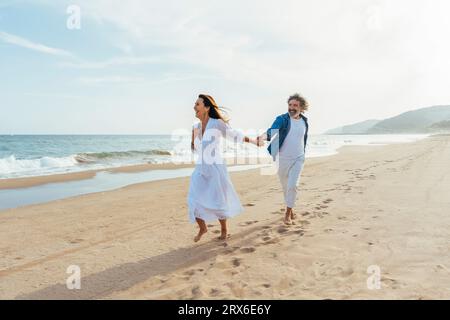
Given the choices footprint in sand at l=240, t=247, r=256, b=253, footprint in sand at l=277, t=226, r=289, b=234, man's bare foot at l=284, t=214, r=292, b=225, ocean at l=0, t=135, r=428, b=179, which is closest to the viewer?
footprint in sand at l=240, t=247, r=256, b=253

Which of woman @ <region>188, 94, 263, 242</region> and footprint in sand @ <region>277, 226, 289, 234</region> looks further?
footprint in sand @ <region>277, 226, 289, 234</region>

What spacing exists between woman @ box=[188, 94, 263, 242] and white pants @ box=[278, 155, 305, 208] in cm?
135

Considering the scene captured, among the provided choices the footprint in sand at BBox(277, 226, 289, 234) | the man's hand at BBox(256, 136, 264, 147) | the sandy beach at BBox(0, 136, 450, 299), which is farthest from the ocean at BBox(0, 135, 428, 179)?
the footprint in sand at BBox(277, 226, 289, 234)

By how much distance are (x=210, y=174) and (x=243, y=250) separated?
1.17 metres

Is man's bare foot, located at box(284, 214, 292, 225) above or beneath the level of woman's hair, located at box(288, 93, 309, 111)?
beneath

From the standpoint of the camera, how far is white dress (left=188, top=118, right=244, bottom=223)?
511cm

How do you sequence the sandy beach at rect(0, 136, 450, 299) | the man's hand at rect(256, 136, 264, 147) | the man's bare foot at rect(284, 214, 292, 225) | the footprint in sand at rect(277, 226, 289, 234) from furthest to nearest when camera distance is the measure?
the man's bare foot at rect(284, 214, 292, 225)
the man's hand at rect(256, 136, 264, 147)
the footprint in sand at rect(277, 226, 289, 234)
the sandy beach at rect(0, 136, 450, 299)

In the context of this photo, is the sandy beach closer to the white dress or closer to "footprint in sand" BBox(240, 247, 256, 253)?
"footprint in sand" BBox(240, 247, 256, 253)

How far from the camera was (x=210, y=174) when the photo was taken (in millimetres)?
5129

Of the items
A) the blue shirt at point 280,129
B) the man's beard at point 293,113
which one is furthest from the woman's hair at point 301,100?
the blue shirt at point 280,129

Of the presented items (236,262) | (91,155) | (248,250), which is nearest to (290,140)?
(248,250)

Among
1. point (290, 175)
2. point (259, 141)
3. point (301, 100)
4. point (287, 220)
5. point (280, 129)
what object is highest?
point (301, 100)

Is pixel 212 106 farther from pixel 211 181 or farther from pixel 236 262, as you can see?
pixel 236 262

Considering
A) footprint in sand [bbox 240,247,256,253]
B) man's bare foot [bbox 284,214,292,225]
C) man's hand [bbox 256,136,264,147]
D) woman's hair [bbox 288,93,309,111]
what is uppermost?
woman's hair [bbox 288,93,309,111]
